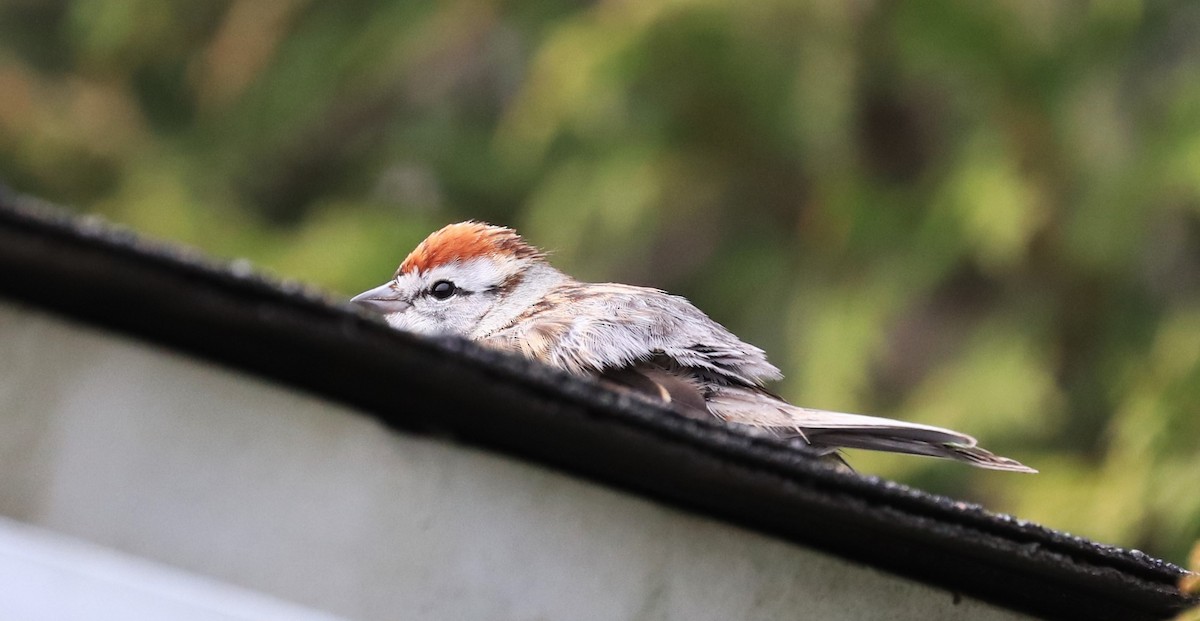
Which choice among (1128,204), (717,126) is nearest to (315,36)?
(717,126)

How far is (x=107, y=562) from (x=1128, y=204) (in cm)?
414

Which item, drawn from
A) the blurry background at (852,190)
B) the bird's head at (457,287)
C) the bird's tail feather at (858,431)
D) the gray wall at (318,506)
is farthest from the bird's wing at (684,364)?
the blurry background at (852,190)

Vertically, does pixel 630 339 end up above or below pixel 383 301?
below

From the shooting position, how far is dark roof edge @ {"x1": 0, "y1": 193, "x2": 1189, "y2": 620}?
4.39ft

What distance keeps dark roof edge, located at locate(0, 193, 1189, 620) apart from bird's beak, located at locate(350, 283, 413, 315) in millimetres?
1611

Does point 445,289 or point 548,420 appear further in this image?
point 445,289

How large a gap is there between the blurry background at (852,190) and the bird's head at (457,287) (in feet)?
5.25

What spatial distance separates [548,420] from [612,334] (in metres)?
0.97

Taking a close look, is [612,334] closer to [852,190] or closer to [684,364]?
[684,364]

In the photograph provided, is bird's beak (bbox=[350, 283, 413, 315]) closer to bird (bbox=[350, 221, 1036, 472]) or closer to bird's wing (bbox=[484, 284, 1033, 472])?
bird (bbox=[350, 221, 1036, 472])

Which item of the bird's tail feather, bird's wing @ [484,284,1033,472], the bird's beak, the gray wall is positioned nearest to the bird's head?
the bird's beak

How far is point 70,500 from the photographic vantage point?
144 centimetres

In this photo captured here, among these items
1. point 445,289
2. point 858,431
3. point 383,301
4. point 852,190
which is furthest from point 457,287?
point 852,190

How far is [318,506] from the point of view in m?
1.51
